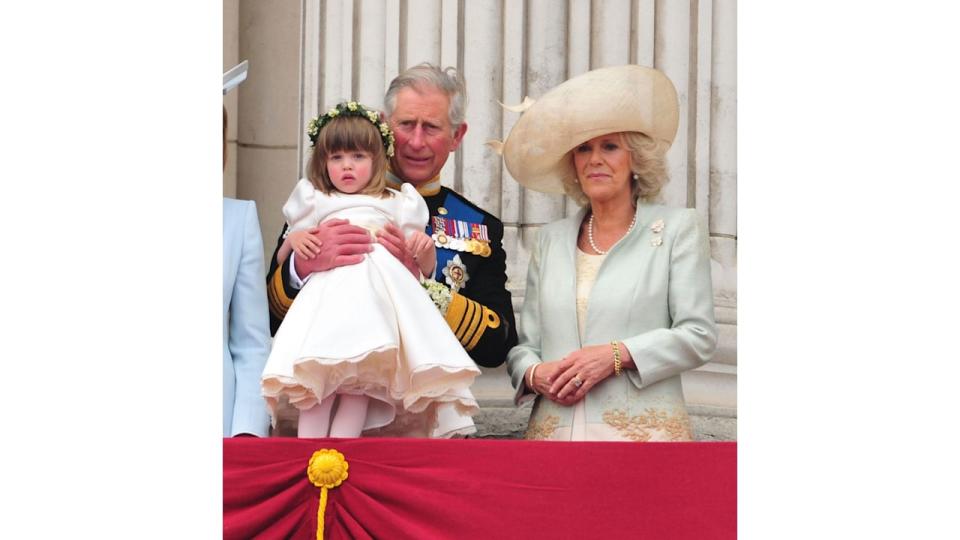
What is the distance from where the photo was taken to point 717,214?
613 centimetres

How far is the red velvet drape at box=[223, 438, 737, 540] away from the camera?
5766 mm

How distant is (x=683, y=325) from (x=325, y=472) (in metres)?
1.34

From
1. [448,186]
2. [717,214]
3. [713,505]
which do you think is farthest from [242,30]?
[713,505]

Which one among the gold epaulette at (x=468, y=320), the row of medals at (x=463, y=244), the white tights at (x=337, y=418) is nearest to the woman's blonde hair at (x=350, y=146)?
the row of medals at (x=463, y=244)

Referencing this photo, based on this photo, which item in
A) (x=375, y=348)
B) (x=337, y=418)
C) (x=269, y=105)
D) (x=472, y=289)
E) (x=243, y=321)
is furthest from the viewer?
(x=269, y=105)

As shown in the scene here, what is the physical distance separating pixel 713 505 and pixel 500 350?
3.04ft

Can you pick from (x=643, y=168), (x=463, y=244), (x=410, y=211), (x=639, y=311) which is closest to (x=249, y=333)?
(x=410, y=211)

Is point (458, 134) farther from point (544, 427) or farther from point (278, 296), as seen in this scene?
point (544, 427)

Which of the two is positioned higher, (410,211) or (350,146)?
(350,146)

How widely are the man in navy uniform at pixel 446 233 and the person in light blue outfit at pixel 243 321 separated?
0.29 feet

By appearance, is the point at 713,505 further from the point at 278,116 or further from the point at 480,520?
the point at 278,116

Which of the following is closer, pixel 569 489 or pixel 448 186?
pixel 569 489

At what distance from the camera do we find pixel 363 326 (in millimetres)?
5801

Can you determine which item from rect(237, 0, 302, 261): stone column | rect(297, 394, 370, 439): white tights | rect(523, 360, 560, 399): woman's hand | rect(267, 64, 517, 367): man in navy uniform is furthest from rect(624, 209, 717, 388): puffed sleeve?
rect(237, 0, 302, 261): stone column
